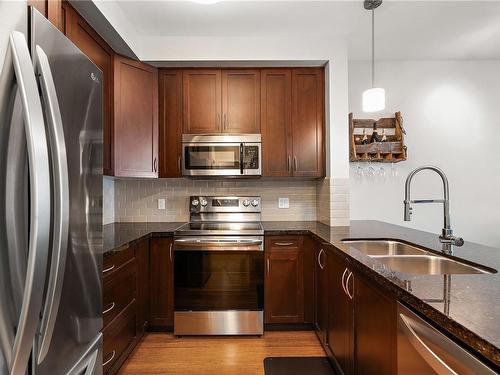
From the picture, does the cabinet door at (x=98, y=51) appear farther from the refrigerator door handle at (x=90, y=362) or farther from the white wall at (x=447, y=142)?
the white wall at (x=447, y=142)

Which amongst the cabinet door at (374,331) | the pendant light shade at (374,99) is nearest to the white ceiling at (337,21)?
the pendant light shade at (374,99)

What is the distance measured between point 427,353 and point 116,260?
173 centimetres

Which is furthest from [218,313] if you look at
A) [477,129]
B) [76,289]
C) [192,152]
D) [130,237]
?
[477,129]

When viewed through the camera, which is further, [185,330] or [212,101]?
[212,101]

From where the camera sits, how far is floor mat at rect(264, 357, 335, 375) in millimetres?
2102

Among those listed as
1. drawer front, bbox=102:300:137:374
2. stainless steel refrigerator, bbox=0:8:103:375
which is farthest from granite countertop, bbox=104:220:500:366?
stainless steel refrigerator, bbox=0:8:103:375

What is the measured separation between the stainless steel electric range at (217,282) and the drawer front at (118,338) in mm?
389

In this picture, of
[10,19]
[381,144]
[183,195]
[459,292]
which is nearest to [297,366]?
[459,292]

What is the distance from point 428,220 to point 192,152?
8.43 ft

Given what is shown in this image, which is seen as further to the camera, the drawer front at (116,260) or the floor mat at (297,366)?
the floor mat at (297,366)

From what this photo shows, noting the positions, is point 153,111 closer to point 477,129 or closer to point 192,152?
point 192,152

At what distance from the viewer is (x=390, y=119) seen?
320 cm

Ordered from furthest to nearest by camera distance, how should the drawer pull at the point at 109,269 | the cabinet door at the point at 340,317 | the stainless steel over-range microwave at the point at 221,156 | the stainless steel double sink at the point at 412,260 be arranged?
1. the stainless steel over-range microwave at the point at 221,156
2. the drawer pull at the point at 109,269
3. the cabinet door at the point at 340,317
4. the stainless steel double sink at the point at 412,260

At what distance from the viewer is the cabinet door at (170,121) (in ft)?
9.41
